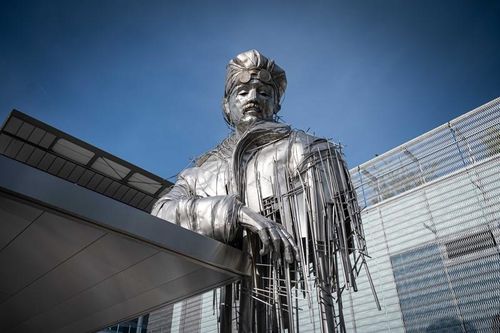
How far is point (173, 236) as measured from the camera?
484cm

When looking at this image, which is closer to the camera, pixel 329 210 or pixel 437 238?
pixel 329 210

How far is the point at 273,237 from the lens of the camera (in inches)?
201

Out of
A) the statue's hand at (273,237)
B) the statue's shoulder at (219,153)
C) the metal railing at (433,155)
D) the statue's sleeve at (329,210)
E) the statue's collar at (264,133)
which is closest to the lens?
the statue's hand at (273,237)

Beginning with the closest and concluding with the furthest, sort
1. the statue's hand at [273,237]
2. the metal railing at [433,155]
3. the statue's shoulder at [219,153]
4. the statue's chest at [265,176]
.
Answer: the statue's hand at [273,237] → the statue's chest at [265,176] → the statue's shoulder at [219,153] → the metal railing at [433,155]

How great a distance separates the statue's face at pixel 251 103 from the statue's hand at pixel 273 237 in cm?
222

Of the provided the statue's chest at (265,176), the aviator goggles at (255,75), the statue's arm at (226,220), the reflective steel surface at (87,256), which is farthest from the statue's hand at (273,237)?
the aviator goggles at (255,75)

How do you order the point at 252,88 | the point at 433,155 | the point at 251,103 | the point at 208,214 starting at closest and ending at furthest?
the point at 208,214
the point at 251,103
the point at 252,88
the point at 433,155

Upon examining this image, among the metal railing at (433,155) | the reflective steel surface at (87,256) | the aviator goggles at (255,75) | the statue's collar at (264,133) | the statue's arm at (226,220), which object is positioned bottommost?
the reflective steel surface at (87,256)

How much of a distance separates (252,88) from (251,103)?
304 millimetres

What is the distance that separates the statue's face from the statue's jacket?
40 cm

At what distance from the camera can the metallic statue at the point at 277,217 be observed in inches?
204

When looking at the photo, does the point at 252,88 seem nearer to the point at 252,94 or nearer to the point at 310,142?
the point at 252,94

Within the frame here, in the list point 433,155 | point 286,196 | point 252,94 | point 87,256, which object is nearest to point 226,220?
point 286,196

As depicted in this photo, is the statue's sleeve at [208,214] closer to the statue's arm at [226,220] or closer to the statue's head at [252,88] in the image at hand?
the statue's arm at [226,220]
